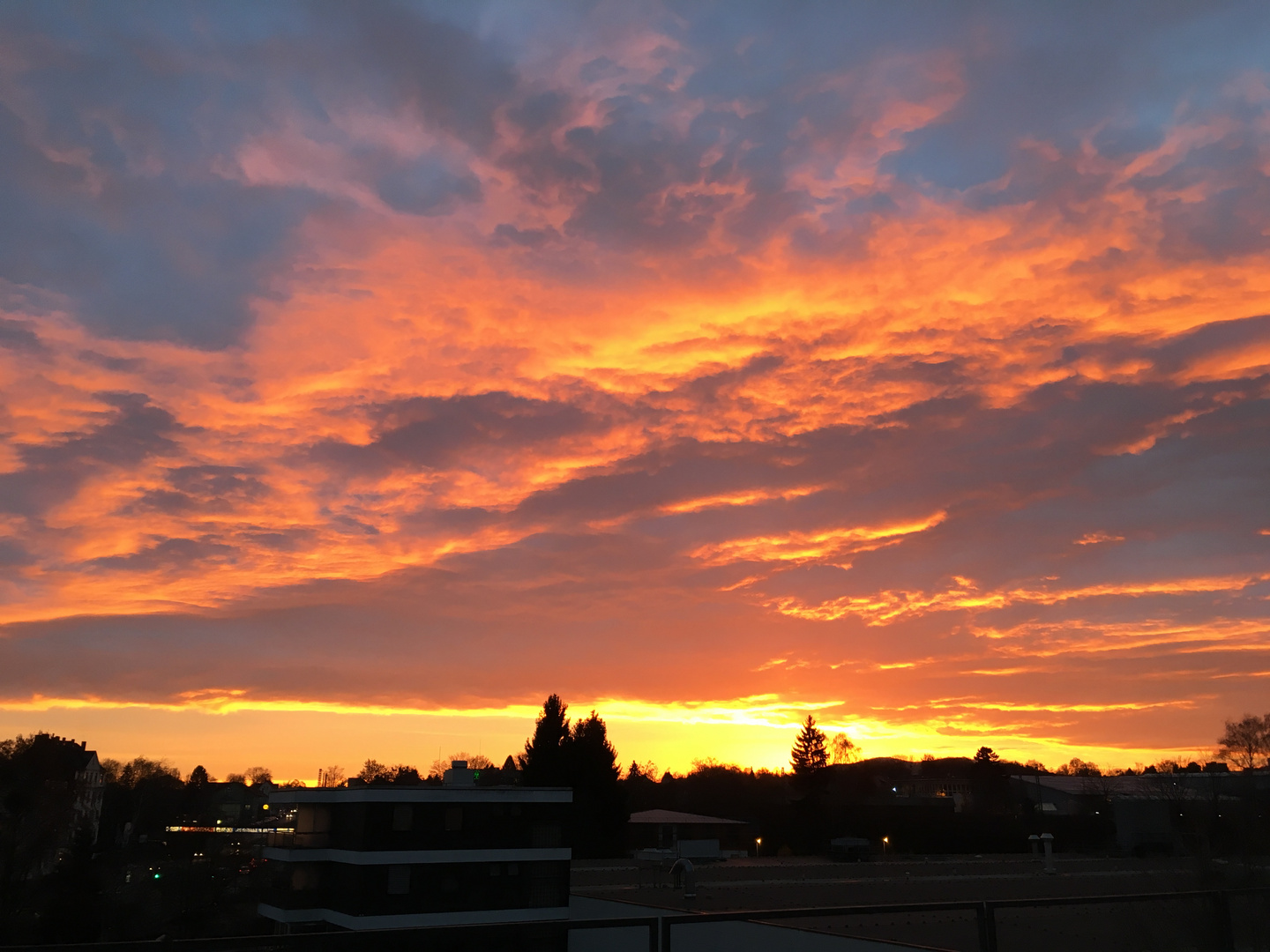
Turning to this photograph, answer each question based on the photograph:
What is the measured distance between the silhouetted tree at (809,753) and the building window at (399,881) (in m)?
67.8

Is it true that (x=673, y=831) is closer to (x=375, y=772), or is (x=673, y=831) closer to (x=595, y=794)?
(x=595, y=794)

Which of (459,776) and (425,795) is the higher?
(459,776)

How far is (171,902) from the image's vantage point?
224ft

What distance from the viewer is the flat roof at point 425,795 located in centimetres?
3994

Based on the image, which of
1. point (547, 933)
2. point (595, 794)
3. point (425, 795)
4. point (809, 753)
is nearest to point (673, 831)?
point (595, 794)

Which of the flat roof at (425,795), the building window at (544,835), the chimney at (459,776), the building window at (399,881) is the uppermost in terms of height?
the chimney at (459,776)

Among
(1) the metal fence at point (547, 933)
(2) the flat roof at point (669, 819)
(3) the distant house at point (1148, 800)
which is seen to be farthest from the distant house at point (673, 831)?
(1) the metal fence at point (547, 933)

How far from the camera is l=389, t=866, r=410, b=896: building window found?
38.5 meters

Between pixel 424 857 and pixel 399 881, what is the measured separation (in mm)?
1443

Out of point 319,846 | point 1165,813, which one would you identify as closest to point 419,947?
point 319,846

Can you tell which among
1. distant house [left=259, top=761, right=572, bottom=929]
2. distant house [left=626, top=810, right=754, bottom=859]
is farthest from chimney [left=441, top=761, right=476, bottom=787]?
distant house [left=626, top=810, right=754, bottom=859]

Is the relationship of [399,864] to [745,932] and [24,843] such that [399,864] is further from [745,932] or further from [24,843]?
[24,843]

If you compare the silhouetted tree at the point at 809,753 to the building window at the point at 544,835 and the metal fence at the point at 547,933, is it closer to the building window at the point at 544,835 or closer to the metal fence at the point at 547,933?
the building window at the point at 544,835

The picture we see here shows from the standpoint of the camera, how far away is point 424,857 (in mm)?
39656
